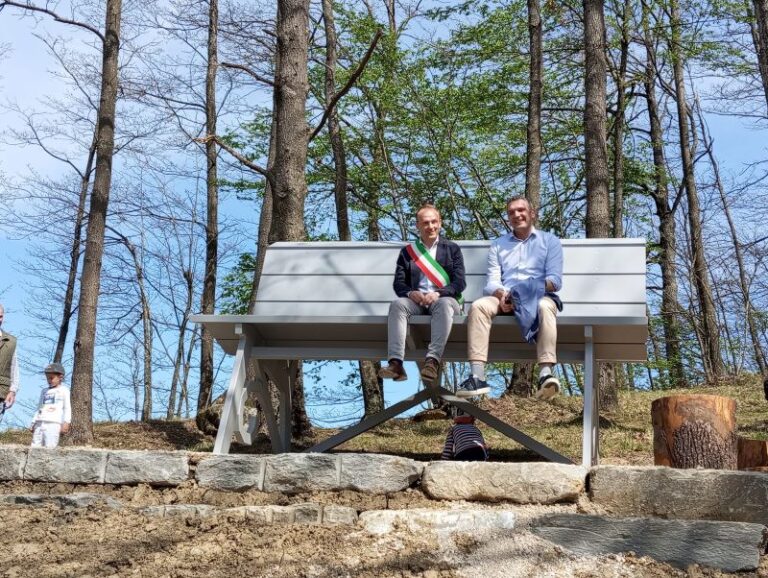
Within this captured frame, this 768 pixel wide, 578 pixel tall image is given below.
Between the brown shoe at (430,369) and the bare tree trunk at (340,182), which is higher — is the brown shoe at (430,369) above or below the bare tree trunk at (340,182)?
below

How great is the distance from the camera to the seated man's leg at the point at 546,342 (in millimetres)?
4589

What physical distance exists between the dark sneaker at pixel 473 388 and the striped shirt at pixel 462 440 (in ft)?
1.45

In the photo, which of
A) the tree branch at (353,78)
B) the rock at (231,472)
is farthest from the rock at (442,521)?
the tree branch at (353,78)

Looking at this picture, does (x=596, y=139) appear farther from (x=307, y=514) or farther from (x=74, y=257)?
(x=74, y=257)

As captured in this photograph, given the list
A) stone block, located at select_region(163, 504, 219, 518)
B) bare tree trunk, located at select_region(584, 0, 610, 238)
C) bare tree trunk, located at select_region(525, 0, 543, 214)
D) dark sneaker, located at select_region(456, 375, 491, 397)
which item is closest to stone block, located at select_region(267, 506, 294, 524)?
stone block, located at select_region(163, 504, 219, 518)

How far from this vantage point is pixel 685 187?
1702cm

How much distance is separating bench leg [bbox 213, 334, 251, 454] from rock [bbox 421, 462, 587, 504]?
1.29 metres

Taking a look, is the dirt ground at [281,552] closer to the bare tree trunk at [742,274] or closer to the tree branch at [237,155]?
the tree branch at [237,155]

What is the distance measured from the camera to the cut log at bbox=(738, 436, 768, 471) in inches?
198

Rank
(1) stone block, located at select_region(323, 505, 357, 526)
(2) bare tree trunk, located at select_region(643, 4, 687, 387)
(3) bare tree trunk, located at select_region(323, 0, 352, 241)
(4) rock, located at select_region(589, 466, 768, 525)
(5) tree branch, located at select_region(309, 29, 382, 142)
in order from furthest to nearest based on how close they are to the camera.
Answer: (2) bare tree trunk, located at select_region(643, 4, 687, 387) < (3) bare tree trunk, located at select_region(323, 0, 352, 241) < (5) tree branch, located at select_region(309, 29, 382, 142) < (1) stone block, located at select_region(323, 505, 357, 526) < (4) rock, located at select_region(589, 466, 768, 525)

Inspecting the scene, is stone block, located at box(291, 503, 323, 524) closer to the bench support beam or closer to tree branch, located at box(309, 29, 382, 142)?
the bench support beam

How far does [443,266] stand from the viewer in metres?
5.26

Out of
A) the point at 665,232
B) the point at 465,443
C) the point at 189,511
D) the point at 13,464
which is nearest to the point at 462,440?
the point at 465,443

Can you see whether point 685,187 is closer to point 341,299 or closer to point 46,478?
point 341,299
